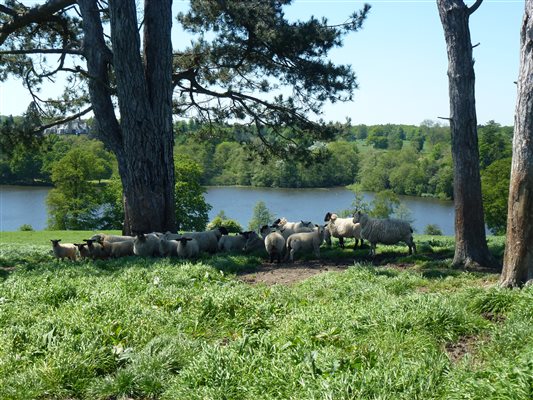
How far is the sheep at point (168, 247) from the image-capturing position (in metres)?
15.1

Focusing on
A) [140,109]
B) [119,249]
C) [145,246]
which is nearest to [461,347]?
[145,246]

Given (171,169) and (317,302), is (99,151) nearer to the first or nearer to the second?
(171,169)

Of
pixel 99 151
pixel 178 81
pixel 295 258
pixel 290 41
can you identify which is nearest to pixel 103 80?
pixel 178 81

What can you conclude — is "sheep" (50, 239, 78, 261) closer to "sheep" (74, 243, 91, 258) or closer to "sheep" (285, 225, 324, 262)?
"sheep" (74, 243, 91, 258)

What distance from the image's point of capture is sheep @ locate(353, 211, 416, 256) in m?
14.7

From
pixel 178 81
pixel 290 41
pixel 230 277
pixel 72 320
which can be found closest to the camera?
pixel 72 320

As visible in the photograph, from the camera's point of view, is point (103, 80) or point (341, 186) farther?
point (341, 186)

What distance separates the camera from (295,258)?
15.1 metres

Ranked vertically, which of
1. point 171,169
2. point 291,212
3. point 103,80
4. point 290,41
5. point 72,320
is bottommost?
point 291,212

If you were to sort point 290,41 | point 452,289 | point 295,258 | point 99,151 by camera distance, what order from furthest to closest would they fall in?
point 99,151 → point 290,41 → point 295,258 → point 452,289

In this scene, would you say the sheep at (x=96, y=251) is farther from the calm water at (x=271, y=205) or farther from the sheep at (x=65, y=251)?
the calm water at (x=271, y=205)

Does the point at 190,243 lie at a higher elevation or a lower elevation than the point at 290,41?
lower

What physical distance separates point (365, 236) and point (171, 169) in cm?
648

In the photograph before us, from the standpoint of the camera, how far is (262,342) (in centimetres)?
591
